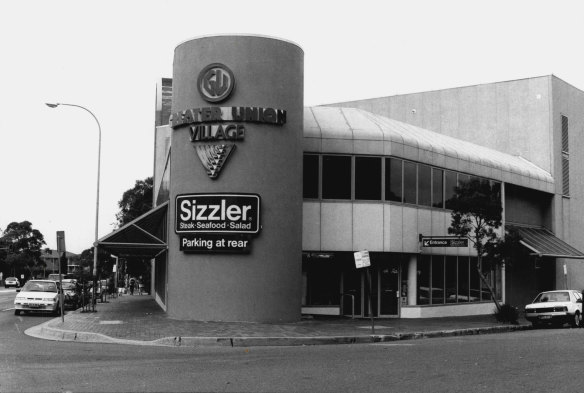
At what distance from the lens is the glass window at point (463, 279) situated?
103 feet

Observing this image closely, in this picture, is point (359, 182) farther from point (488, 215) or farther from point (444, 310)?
point (444, 310)

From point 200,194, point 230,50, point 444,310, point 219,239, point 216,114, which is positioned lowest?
point 444,310

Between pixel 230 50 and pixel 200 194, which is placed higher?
pixel 230 50

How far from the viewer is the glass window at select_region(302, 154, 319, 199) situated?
88.0 feet

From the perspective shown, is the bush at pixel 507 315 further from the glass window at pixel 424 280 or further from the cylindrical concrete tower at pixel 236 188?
the cylindrical concrete tower at pixel 236 188

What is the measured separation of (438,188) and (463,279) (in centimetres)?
446

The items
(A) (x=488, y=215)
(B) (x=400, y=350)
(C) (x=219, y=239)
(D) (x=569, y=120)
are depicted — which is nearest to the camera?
(B) (x=400, y=350)

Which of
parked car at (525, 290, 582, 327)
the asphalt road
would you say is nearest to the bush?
parked car at (525, 290, 582, 327)

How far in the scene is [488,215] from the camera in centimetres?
2672

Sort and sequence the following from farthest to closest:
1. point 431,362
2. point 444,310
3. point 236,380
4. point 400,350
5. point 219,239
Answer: point 444,310 → point 219,239 → point 400,350 → point 431,362 → point 236,380

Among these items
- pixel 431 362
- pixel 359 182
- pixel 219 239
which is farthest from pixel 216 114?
pixel 431 362

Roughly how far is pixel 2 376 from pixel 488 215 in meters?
19.6

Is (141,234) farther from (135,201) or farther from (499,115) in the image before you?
(135,201)

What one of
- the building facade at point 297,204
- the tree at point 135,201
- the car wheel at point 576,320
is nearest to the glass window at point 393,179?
the building facade at point 297,204
